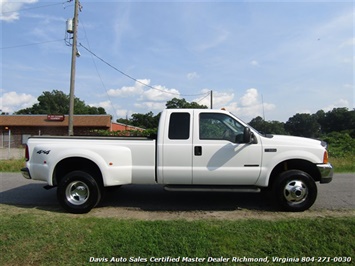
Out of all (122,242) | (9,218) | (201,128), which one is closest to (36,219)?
(9,218)

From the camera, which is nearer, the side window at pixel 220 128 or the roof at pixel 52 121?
the side window at pixel 220 128

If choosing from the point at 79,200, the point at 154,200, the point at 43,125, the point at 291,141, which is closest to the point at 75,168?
the point at 79,200

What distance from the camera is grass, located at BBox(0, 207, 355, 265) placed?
4.11 m

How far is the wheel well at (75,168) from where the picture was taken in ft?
19.8

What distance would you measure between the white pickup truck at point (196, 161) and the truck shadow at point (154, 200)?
56cm

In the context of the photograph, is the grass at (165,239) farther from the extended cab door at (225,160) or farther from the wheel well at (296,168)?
the wheel well at (296,168)

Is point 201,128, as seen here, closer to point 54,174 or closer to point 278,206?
point 278,206

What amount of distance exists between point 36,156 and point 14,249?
6.99ft

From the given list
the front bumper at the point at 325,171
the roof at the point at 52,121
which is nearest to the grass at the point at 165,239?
the front bumper at the point at 325,171

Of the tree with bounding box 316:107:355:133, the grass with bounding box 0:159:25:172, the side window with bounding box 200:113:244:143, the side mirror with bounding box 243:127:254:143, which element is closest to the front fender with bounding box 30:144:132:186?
the side window with bounding box 200:113:244:143

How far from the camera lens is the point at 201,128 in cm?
591

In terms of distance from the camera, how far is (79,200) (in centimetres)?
587

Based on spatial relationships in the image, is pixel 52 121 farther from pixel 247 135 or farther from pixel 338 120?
pixel 338 120

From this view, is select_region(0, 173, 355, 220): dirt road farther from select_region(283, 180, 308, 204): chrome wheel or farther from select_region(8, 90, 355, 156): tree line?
select_region(8, 90, 355, 156): tree line
